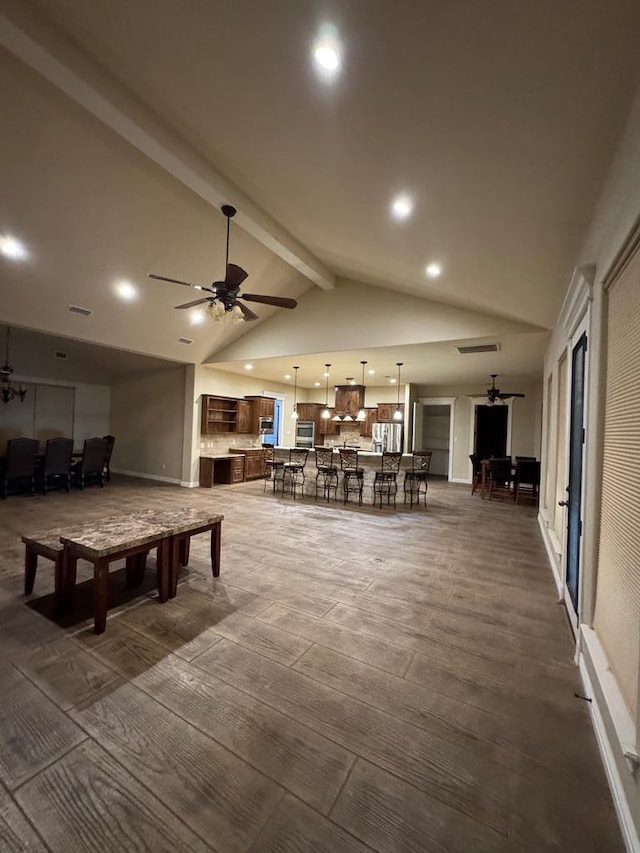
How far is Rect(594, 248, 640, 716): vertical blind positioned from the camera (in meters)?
1.46

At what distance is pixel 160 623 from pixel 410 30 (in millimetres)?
3700

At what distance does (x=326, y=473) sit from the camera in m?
6.92

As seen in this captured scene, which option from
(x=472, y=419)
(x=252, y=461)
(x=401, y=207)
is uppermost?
(x=401, y=207)

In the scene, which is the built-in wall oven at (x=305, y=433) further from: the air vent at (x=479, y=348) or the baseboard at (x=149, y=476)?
the air vent at (x=479, y=348)

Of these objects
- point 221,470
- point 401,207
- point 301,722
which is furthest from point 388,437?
point 301,722

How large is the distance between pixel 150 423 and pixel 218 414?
73.6 inches

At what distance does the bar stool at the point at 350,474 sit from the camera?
6.62 m

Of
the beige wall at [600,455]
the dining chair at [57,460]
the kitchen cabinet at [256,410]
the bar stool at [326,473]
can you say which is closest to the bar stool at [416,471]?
the bar stool at [326,473]

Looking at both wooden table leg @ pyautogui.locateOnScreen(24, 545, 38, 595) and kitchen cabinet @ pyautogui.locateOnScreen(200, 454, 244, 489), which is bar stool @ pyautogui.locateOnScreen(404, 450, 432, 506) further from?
wooden table leg @ pyautogui.locateOnScreen(24, 545, 38, 595)

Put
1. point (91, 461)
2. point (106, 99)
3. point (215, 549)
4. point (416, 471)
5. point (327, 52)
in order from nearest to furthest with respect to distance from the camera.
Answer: point (327, 52)
point (106, 99)
point (215, 549)
point (416, 471)
point (91, 461)

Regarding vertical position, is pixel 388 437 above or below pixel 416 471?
above

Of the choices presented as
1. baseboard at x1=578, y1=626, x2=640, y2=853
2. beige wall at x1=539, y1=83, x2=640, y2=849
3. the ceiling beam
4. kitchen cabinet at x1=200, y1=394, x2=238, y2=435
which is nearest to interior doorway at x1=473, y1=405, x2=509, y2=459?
kitchen cabinet at x1=200, y1=394, x2=238, y2=435

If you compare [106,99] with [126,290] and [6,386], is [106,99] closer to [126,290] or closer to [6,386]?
[126,290]

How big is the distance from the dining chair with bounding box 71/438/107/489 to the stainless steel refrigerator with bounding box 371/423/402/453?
691 cm
